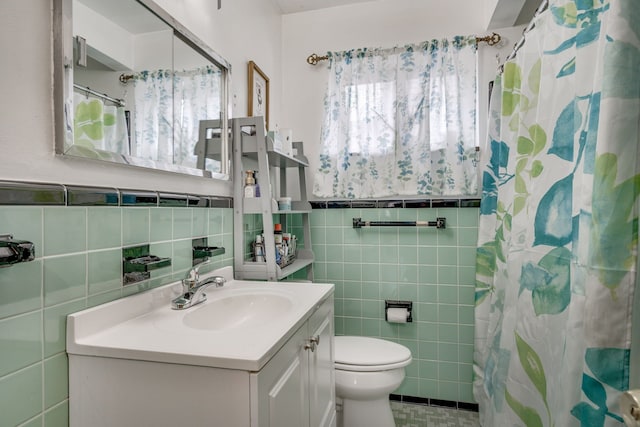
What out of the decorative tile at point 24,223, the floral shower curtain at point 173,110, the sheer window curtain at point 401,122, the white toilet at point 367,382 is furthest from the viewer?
the sheer window curtain at point 401,122

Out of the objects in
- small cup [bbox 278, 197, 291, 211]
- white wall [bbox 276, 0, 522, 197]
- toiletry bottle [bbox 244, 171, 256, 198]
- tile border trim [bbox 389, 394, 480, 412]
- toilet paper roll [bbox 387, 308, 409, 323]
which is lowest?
tile border trim [bbox 389, 394, 480, 412]

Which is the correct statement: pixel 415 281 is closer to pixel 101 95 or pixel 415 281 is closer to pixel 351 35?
pixel 351 35

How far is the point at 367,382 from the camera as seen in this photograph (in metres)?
1.60

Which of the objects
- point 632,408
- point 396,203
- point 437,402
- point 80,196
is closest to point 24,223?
point 80,196

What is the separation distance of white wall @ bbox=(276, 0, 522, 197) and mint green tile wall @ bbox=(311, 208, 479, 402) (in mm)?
469

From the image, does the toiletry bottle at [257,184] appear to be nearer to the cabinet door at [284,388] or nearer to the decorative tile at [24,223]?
the cabinet door at [284,388]

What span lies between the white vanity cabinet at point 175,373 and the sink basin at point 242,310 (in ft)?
0.60

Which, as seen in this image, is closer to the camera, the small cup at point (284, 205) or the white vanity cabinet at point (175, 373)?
the white vanity cabinet at point (175, 373)

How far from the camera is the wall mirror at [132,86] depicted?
2.77 ft

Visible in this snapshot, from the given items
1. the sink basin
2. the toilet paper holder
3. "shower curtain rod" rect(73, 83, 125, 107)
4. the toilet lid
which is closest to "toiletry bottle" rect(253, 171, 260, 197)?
the sink basin

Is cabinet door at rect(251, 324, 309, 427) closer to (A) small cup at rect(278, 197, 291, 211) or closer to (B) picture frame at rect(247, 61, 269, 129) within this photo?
(A) small cup at rect(278, 197, 291, 211)

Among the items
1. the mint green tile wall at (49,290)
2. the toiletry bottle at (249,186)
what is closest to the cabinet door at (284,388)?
the mint green tile wall at (49,290)

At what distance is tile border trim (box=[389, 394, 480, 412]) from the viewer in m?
2.05

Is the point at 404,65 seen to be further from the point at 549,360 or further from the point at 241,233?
the point at 549,360
